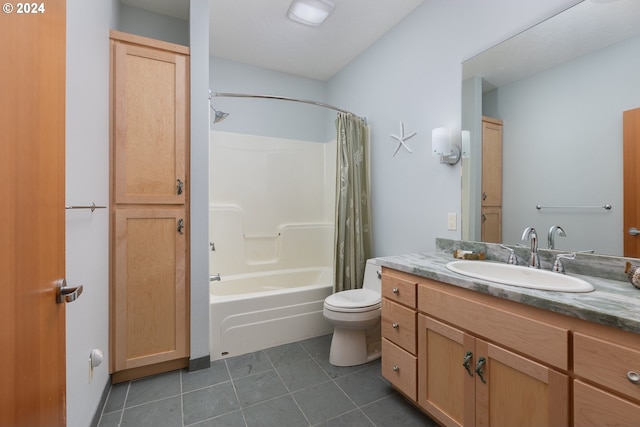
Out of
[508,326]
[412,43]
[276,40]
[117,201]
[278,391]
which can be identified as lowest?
[278,391]

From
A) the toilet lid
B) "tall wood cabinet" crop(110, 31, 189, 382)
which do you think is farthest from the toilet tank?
"tall wood cabinet" crop(110, 31, 189, 382)

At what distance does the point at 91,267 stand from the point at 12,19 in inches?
48.6

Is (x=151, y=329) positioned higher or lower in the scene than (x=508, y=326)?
lower

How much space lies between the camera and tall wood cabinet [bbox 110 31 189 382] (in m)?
1.78

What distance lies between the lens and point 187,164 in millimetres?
1970

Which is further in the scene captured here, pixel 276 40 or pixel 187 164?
pixel 276 40

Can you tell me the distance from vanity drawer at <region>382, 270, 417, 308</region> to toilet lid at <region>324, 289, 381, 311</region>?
13.7 inches

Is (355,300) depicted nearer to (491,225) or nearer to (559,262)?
(491,225)

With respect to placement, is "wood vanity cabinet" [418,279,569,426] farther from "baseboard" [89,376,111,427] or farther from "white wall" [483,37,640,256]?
"baseboard" [89,376,111,427]

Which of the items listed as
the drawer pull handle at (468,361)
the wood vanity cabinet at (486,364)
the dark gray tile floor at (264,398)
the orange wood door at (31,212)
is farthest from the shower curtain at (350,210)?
the orange wood door at (31,212)

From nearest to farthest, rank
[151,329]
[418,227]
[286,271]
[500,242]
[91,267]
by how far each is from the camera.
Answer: [91,267]
[500,242]
[151,329]
[418,227]
[286,271]

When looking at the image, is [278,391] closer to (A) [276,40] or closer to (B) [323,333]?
(B) [323,333]

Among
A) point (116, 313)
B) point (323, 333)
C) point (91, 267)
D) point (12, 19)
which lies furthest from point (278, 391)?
point (12, 19)

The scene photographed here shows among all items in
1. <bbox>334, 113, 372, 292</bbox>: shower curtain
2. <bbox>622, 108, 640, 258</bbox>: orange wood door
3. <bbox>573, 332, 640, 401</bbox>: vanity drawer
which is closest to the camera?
<bbox>573, 332, 640, 401</bbox>: vanity drawer
